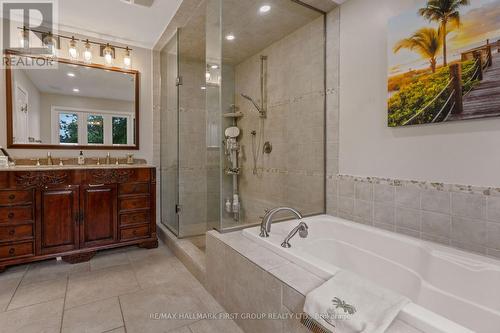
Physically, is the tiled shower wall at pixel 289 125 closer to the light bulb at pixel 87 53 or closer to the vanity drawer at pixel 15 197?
the light bulb at pixel 87 53

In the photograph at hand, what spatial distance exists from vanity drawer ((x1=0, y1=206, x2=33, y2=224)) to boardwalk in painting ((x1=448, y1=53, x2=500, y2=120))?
3413mm

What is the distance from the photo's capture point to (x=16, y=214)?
223 centimetres

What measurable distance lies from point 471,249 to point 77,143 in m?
3.65

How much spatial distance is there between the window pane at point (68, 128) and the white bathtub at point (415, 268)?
2379 millimetres

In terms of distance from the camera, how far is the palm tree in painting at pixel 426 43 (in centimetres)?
162

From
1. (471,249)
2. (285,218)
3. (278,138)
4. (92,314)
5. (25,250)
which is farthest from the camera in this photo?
(278,138)

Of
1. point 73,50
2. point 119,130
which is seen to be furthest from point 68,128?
point 73,50

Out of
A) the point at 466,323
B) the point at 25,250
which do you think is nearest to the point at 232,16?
the point at 466,323

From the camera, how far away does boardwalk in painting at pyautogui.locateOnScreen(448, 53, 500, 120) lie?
4.57 feet

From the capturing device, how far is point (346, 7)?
2.20 metres

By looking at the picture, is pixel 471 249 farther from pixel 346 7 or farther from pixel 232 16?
pixel 232 16

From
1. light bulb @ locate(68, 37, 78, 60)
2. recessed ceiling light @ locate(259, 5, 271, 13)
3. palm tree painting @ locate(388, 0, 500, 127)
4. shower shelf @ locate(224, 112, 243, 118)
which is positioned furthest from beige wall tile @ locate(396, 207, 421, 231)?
light bulb @ locate(68, 37, 78, 60)

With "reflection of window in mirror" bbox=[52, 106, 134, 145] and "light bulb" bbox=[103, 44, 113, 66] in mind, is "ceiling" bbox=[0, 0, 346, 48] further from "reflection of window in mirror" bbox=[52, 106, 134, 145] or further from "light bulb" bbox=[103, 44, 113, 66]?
"reflection of window in mirror" bbox=[52, 106, 134, 145]

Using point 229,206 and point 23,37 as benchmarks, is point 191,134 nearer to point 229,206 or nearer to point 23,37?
point 229,206
